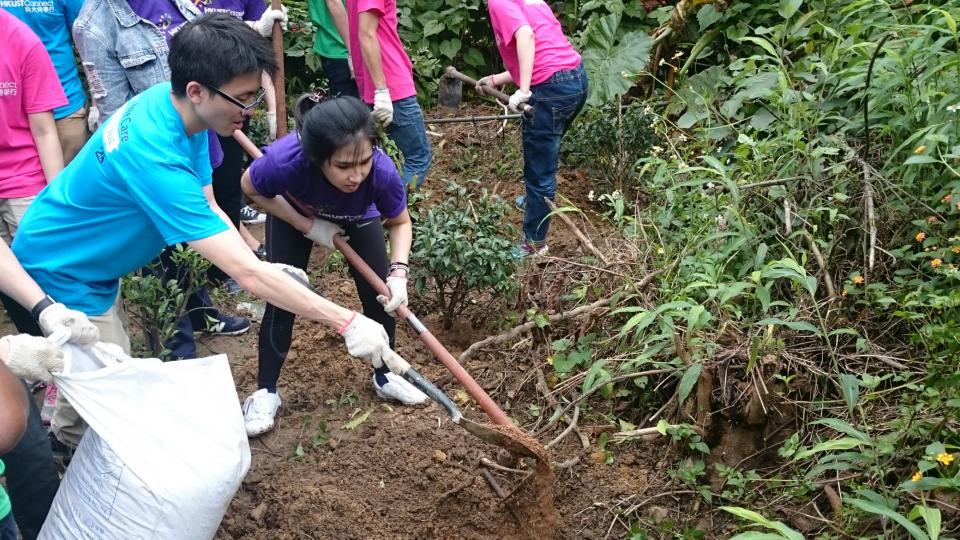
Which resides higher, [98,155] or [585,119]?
[98,155]

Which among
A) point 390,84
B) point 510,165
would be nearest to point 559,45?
point 390,84

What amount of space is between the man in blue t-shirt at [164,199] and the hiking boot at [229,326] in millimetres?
1203

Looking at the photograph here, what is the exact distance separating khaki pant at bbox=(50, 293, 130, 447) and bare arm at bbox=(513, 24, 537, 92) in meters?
2.30

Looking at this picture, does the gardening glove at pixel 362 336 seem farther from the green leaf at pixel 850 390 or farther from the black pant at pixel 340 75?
the black pant at pixel 340 75

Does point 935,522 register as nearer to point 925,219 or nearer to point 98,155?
point 925,219

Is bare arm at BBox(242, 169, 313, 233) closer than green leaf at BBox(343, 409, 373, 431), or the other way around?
bare arm at BBox(242, 169, 313, 233)

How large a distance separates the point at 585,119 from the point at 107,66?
3028mm

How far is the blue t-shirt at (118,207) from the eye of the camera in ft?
6.79

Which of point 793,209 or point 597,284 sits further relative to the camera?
point 597,284

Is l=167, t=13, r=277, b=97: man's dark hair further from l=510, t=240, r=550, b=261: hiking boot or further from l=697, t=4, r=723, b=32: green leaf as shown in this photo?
l=697, t=4, r=723, b=32: green leaf

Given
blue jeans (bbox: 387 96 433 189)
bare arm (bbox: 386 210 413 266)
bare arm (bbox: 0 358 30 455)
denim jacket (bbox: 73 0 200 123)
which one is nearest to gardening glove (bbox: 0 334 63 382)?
bare arm (bbox: 0 358 30 455)

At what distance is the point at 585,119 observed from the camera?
212 inches

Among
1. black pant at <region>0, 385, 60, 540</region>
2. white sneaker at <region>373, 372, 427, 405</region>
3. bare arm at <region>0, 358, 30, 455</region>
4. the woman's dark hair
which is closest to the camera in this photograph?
bare arm at <region>0, 358, 30, 455</region>

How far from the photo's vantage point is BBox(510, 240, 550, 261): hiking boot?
3.54 meters
